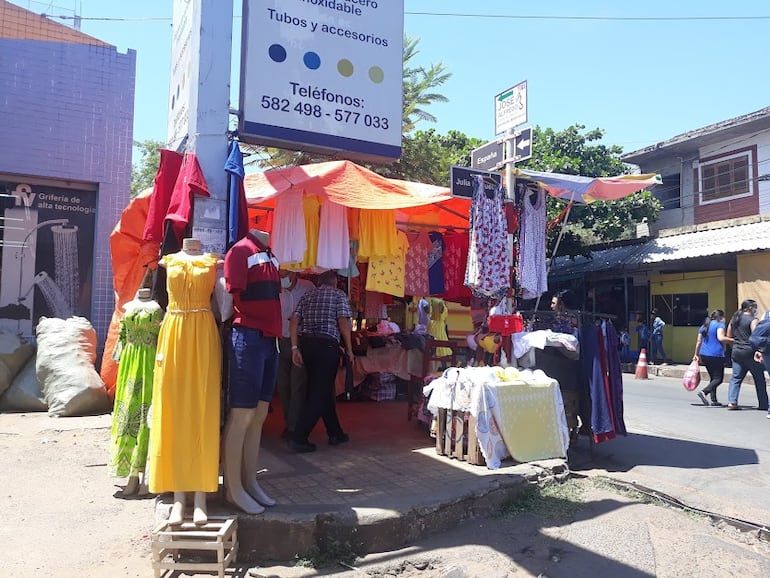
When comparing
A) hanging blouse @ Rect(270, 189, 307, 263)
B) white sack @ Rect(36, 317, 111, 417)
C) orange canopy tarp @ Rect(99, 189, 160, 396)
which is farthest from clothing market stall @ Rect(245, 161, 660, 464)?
white sack @ Rect(36, 317, 111, 417)

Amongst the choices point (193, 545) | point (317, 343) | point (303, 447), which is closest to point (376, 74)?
point (317, 343)

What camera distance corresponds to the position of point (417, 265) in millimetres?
8172

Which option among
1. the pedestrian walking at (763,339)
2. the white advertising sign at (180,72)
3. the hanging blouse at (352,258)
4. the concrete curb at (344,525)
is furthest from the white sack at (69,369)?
the pedestrian walking at (763,339)

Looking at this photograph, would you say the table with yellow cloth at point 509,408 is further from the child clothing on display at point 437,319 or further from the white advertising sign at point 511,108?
the child clothing on display at point 437,319

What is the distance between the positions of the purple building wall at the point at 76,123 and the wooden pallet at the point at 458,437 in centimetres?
692

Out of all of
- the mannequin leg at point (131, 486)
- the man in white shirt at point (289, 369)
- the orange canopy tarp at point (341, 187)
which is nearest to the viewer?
the mannequin leg at point (131, 486)

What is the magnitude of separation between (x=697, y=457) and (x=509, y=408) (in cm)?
241

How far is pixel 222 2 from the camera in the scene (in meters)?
4.40

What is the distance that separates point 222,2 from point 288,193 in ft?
7.18

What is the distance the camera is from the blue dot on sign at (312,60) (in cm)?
499

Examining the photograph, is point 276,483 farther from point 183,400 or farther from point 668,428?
point 668,428

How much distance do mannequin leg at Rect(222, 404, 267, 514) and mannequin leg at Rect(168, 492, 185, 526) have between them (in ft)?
1.03

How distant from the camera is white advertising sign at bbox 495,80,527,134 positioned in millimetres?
6594

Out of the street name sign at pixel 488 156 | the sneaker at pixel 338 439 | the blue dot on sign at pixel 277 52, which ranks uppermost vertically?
the blue dot on sign at pixel 277 52
